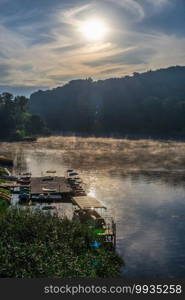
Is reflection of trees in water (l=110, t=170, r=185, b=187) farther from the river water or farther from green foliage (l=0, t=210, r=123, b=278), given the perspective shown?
green foliage (l=0, t=210, r=123, b=278)

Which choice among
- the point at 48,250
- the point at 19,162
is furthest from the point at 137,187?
the point at 19,162

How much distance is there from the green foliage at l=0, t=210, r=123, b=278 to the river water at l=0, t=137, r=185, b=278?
450 centimetres

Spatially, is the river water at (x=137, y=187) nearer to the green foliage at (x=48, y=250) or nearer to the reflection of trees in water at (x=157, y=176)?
the reflection of trees in water at (x=157, y=176)

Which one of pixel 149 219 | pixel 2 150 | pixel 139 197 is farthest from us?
pixel 2 150

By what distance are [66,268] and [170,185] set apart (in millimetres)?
54307

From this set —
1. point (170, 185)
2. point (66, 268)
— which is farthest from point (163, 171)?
point (66, 268)

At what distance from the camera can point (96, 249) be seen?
1740 inches

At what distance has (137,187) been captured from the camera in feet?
281

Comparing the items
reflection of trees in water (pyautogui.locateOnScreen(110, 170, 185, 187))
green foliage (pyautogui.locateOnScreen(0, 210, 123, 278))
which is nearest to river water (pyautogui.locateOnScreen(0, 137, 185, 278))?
reflection of trees in water (pyautogui.locateOnScreen(110, 170, 185, 187))

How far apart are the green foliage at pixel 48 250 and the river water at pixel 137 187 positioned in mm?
4504

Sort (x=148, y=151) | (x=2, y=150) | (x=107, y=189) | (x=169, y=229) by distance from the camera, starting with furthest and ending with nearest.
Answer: (x=2, y=150) → (x=148, y=151) → (x=107, y=189) → (x=169, y=229)

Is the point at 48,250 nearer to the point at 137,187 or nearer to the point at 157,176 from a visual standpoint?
the point at 137,187

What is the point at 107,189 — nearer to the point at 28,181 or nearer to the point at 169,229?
the point at 28,181

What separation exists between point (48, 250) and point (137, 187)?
156 feet
